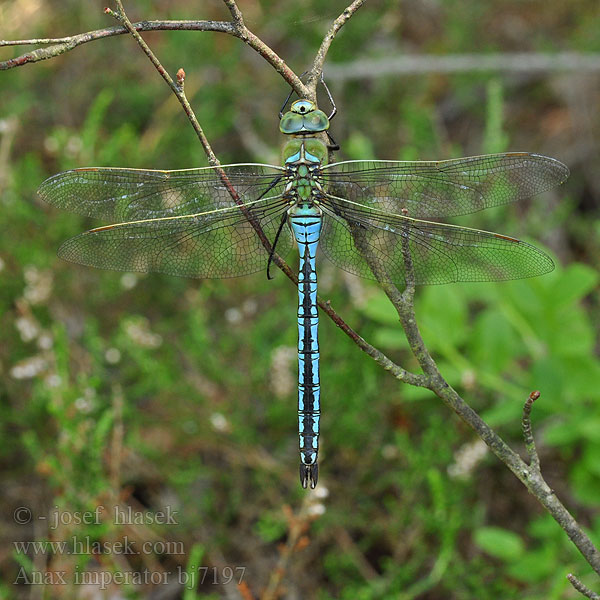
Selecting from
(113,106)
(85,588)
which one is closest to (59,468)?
(85,588)

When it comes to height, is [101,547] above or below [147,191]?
below

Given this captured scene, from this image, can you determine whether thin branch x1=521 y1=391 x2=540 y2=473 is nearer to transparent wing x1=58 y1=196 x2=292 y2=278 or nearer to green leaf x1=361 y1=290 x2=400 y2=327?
transparent wing x1=58 y1=196 x2=292 y2=278

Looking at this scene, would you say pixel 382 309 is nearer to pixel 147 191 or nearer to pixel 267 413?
pixel 267 413

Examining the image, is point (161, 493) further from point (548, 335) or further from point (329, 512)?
point (548, 335)

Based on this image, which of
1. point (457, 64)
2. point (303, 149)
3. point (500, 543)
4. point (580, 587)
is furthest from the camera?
point (457, 64)

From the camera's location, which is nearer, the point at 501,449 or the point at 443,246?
the point at 501,449

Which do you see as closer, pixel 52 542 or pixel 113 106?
pixel 52 542

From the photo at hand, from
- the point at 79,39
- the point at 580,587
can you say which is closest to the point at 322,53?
the point at 79,39
